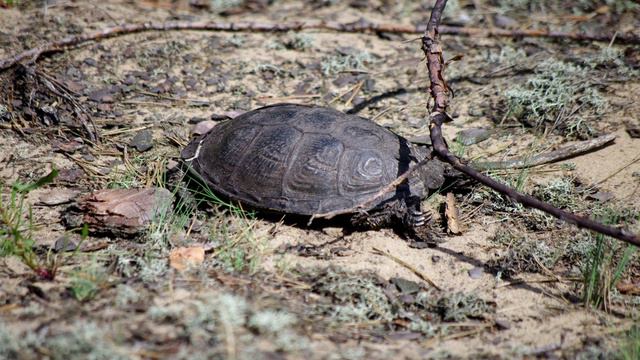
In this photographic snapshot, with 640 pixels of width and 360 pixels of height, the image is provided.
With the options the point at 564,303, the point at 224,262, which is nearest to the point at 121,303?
the point at 224,262

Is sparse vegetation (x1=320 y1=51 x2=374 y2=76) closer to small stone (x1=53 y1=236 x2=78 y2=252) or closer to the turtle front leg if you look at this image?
the turtle front leg

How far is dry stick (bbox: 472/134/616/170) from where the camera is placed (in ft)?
14.6

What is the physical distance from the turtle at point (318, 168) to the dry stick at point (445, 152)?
15 cm

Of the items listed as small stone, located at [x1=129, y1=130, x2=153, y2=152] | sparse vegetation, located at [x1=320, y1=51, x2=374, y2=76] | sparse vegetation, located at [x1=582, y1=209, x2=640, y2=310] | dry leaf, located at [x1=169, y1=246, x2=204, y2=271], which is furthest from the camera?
sparse vegetation, located at [x1=320, y1=51, x2=374, y2=76]

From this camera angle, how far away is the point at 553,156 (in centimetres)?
457

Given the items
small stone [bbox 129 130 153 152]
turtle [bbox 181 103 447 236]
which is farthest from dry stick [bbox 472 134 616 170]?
small stone [bbox 129 130 153 152]

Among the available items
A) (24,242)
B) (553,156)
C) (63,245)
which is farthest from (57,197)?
(553,156)

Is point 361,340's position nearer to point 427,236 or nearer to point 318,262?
point 318,262

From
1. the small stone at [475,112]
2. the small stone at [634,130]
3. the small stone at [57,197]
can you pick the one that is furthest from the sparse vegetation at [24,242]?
the small stone at [634,130]

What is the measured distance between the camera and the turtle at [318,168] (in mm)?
3824

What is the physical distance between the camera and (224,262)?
3449mm

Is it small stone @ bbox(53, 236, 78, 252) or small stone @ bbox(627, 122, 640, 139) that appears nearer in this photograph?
small stone @ bbox(53, 236, 78, 252)

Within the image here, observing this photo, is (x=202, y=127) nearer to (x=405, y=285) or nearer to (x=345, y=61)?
(x=345, y=61)

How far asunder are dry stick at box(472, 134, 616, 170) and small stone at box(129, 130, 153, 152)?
249cm
